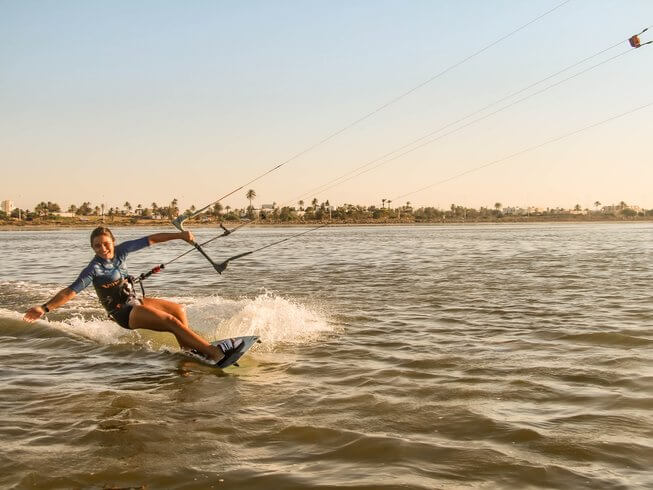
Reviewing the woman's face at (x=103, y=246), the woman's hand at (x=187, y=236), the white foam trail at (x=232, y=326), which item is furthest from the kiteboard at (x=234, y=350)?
the woman's face at (x=103, y=246)

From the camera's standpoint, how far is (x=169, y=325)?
8.43 meters

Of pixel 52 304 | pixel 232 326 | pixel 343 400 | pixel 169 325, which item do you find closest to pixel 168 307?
pixel 169 325

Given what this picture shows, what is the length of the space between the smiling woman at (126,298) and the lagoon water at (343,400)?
16.2 inches

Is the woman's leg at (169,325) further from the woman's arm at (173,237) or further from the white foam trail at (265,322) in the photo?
the white foam trail at (265,322)

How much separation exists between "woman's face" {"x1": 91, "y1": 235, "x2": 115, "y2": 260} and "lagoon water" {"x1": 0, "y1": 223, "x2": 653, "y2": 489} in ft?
5.33

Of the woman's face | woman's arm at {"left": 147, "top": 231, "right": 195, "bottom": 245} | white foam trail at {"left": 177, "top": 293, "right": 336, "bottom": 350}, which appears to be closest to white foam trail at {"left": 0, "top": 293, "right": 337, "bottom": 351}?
white foam trail at {"left": 177, "top": 293, "right": 336, "bottom": 350}

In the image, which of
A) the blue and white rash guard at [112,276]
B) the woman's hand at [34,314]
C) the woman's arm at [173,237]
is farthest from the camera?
the woman's arm at [173,237]

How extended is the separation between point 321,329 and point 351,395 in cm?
429

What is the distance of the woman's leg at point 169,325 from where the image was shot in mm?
8375

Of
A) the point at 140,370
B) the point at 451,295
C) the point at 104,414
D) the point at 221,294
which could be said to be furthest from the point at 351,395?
the point at 221,294

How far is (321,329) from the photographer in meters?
11.1

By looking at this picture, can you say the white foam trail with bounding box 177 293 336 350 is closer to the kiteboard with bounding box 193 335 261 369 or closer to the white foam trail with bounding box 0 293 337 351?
the white foam trail with bounding box 0 293 337 351

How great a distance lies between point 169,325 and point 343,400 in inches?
117

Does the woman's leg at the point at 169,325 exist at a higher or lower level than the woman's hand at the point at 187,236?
lower
